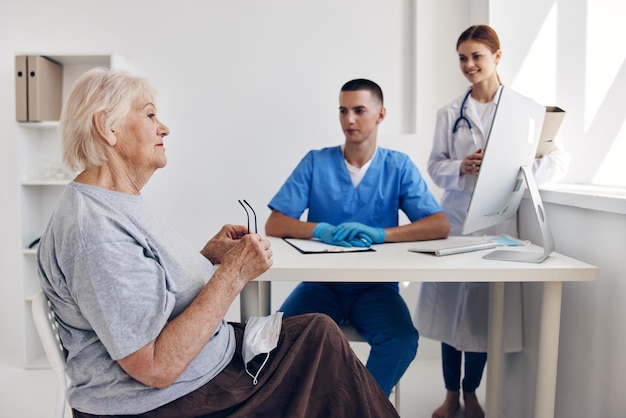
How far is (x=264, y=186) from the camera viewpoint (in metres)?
2.92

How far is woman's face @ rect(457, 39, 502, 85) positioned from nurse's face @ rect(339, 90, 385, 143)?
360 millimetres

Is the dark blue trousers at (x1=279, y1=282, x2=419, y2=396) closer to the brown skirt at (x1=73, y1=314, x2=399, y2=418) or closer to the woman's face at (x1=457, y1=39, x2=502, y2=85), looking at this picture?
the brown skirt at (x1=73, y1=314, x2=399, y2=418)

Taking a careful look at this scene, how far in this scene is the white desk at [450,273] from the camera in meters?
1.32

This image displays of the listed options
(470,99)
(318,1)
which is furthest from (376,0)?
(470,99)

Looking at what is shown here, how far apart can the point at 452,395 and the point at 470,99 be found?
1.16 meters

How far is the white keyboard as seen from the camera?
5.00ft

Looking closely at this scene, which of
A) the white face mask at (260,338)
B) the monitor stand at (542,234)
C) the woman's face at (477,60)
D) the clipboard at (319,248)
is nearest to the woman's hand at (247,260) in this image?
the white face mask at (260,338)

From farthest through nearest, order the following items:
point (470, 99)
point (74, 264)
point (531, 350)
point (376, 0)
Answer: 1. point (376, 0)
2. point (470, 99)
3. point (531, 350)
4. point (74, 264)

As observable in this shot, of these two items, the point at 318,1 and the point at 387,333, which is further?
the point at 318,1

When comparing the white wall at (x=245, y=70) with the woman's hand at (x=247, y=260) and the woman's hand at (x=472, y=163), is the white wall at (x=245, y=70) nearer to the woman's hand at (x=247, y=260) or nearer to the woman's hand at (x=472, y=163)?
the woman's hand at (x=472, y=163)

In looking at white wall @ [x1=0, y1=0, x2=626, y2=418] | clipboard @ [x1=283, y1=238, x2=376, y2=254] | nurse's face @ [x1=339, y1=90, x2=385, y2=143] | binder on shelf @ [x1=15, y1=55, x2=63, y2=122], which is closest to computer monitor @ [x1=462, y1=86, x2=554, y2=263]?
clipboard @ [x1=283, y1=238, x2=376, y2=254]

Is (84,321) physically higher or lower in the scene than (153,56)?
lower

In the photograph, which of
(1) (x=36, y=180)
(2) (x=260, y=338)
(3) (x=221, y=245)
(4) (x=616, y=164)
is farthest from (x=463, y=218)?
(1) (x=36, y=180)

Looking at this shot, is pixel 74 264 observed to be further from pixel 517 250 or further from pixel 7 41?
pixel 7 41
